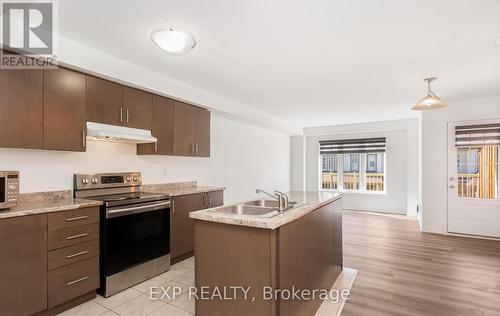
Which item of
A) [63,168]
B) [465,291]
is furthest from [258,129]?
[465,291]

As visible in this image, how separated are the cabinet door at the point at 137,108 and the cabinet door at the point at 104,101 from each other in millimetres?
73

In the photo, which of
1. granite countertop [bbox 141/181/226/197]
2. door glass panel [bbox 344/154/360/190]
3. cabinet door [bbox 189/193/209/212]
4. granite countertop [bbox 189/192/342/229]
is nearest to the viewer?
granite countertop [bbox 189/192/342/229]

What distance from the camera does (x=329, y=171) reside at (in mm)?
7867

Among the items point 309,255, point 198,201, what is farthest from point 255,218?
point 198,201

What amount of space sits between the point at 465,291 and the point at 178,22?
3748 millimetres

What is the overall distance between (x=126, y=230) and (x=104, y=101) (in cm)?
139

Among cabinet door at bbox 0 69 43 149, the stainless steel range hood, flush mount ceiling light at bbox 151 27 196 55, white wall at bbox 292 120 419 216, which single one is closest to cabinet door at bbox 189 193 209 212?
the stainless steel range hood

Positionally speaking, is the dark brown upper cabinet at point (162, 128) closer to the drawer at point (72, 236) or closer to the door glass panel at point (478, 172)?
the drawer at point (72, 236)

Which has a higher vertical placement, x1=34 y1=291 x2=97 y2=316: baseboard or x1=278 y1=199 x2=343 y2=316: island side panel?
x1=278 y1=199 x2=343 y2=316: island side panel

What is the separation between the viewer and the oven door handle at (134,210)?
8.41ft

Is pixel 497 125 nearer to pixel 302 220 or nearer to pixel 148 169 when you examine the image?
pixel 302 220

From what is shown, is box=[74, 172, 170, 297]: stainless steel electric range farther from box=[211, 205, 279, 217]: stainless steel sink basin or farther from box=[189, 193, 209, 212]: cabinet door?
box=[211, 205, 279, 217]: stainless steel sink basin

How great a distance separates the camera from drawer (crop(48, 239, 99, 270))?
7.16 ft

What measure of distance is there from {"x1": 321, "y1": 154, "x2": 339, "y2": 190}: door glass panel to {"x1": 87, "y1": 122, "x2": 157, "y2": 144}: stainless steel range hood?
5.82 meters
